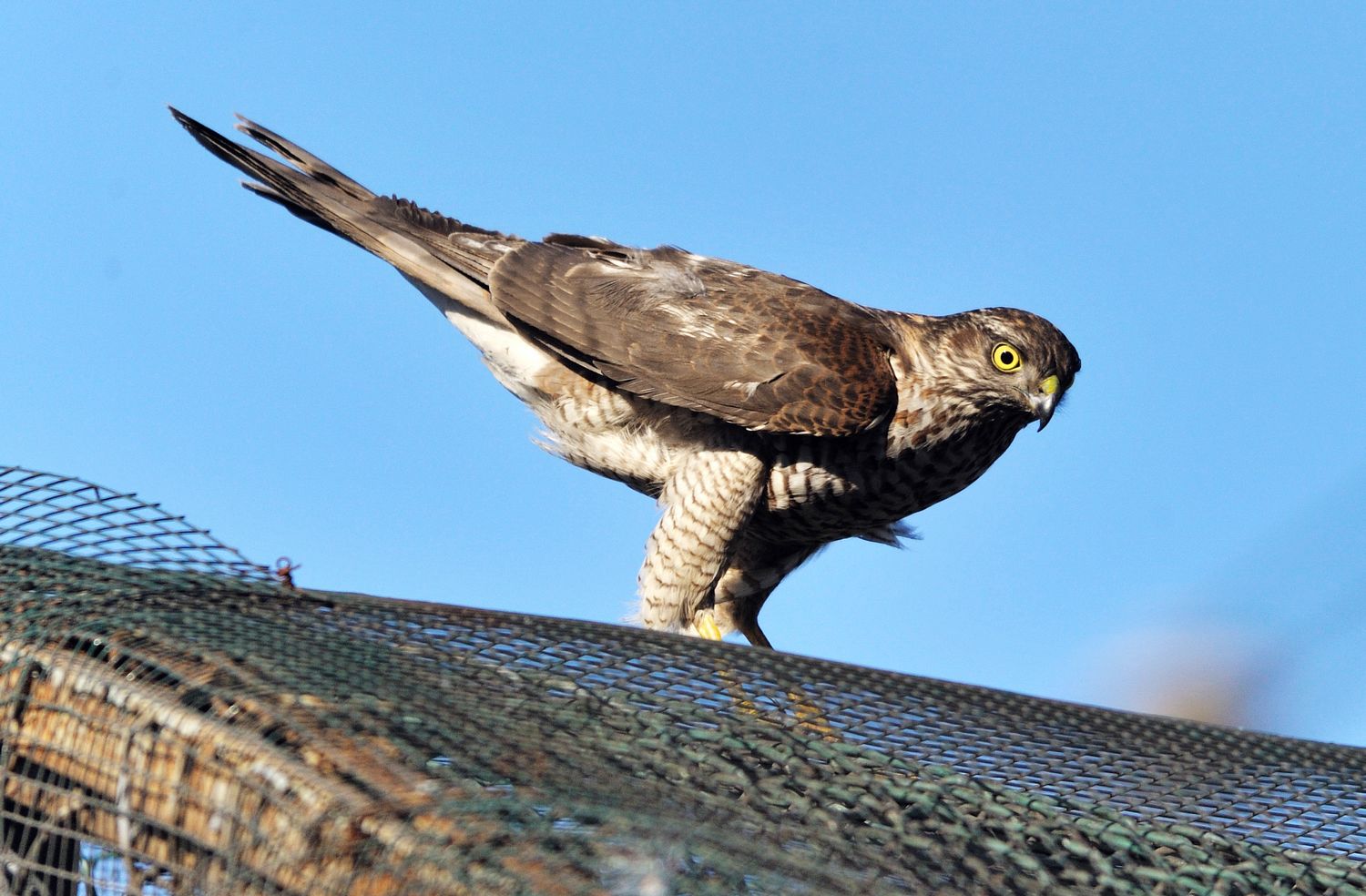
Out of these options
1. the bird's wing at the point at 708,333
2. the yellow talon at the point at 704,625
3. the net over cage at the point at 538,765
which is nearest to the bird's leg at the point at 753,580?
the yellow talon at the point at 704,625

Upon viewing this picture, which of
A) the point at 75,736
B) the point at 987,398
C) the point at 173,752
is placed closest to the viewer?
the point at 173,752

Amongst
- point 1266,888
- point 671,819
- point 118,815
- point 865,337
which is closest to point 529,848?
point 671,819

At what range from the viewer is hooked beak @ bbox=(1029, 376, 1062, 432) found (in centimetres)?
552

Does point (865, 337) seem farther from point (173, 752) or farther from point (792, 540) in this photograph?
point (173, 752)

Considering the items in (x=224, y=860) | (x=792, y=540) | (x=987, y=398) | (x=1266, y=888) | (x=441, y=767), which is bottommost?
(x=224, y=860)

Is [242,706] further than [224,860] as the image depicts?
Yes

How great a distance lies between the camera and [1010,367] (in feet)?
18.2

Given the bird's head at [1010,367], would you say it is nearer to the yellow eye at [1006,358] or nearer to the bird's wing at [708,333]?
the yellow eye at [1006,358]

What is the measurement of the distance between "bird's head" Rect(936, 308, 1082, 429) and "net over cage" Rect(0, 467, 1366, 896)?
91.5 inches

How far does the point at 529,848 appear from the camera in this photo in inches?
72.3

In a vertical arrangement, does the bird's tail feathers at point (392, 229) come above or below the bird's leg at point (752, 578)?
above

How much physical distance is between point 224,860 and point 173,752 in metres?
0.23

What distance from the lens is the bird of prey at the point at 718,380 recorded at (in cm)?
535

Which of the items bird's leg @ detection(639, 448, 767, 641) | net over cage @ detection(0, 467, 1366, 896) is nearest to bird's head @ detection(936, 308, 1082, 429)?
bird's leg @ detection(639, 448, 767, 641)
